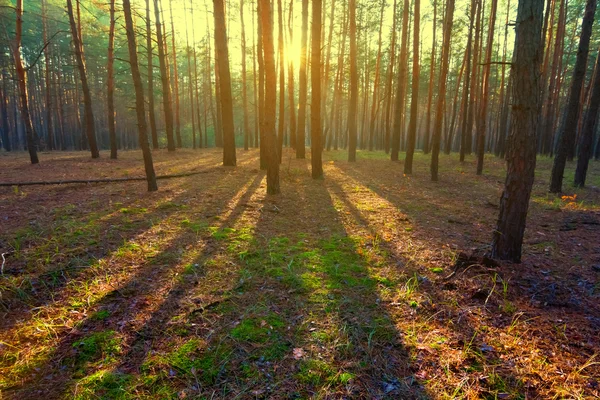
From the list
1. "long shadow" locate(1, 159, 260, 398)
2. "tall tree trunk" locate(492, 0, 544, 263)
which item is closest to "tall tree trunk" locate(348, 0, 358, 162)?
"tall tree trunk" locate(492, 0, 544, 263)

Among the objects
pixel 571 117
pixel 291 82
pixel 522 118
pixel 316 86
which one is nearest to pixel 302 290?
pixel 522 118

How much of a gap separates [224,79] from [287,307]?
1179 cm

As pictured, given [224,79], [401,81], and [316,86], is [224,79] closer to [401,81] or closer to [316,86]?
[316,86]

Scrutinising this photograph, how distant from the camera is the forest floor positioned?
2.31 m

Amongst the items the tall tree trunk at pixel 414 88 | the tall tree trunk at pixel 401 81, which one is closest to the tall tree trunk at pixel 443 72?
the tall tree trunk at pixel 414 88

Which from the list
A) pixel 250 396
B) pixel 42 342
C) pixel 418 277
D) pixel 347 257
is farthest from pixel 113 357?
pixel 418 277

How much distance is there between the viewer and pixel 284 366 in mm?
2459

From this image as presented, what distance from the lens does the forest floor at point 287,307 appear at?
2.31 m

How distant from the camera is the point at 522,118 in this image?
382 cm

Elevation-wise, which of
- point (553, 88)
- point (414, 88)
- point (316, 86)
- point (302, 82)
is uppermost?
point (553, 88)

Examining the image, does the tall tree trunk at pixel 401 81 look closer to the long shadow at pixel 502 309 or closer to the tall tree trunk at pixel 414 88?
the tall tree trunk at pixel 414 88

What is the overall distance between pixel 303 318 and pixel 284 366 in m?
0.68

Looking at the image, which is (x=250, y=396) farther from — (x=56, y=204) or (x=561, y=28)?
(x=561, y=28)

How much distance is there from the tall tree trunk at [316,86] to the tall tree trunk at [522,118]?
7407 mm
